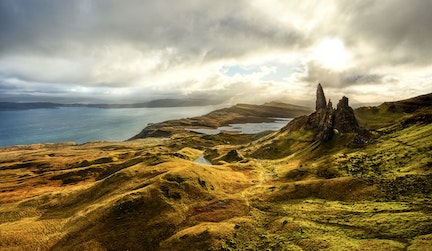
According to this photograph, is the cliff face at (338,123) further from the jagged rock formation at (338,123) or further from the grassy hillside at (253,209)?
the grassy hillside at (253,209)

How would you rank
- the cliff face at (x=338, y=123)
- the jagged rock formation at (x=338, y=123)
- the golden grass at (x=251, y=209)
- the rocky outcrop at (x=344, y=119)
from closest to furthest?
the golden grass at (x=251, y=209)
the jagged rock formation at (x=338, y=123)
the cliff face at (x=338, y=123)
the rocky outcrop at (x=344, y=119)

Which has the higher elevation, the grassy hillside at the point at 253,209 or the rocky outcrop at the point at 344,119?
the rocky outcrop at the point at 344,119

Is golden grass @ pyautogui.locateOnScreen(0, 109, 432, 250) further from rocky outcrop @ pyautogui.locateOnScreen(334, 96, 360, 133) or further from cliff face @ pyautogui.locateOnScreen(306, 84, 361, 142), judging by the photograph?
rocky outcrop @ pyautogui.locateOnScreen(334, 96, 360, 133)

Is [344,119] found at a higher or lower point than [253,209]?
higher

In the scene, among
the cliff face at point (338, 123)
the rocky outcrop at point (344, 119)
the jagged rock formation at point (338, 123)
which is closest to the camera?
the jagged rock formation at point (338, 123)

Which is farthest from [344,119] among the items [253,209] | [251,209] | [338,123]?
[251,209]

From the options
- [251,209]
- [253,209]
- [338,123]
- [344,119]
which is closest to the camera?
[253,209]

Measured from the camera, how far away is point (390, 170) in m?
93.4

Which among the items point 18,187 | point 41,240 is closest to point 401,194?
point 41,240

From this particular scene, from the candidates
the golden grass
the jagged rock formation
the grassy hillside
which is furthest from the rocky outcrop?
the golden grass

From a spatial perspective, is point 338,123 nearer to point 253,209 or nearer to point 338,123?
point 338,123

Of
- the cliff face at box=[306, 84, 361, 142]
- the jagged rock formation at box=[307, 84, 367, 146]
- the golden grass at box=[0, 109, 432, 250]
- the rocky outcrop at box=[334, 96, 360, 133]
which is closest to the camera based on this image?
the golden grass at box=[0, 109, 432, 250]

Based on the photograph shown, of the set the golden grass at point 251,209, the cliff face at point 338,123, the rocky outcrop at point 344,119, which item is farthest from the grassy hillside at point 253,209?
the cliff face at point 338,123

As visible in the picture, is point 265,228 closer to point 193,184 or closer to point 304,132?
point 193,184
